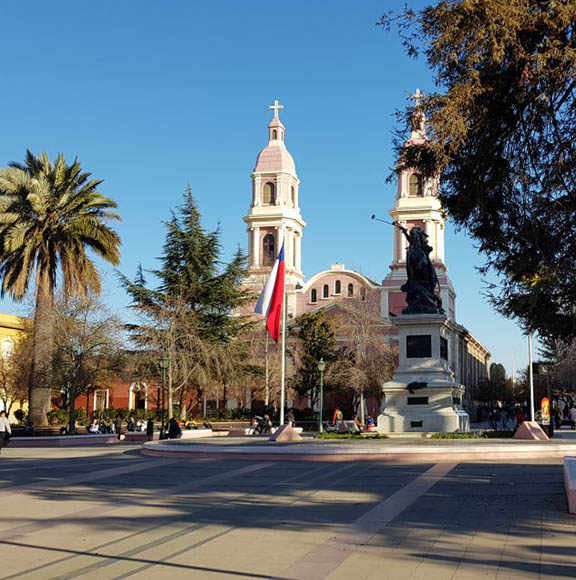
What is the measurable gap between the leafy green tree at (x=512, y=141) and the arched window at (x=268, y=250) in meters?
67.5

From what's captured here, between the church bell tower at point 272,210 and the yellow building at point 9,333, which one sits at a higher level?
the church bell tower at point 272,210

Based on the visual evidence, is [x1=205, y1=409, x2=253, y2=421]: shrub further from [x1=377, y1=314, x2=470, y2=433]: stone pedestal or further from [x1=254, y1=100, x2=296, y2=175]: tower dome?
[x1=254, y1=100, x2=296, y2=175]: tower dome

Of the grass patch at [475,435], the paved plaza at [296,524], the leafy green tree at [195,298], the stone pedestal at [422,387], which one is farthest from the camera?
the leafy green tree at [195,298]

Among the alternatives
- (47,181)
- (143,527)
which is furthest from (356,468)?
(47,181)

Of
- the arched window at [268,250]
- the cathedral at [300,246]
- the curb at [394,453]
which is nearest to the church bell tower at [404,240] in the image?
the cathedral at [300,246]

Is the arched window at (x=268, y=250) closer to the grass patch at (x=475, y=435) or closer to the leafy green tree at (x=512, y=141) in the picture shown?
the grass patch at (x=475, y=435)

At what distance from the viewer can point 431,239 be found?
7875 cm

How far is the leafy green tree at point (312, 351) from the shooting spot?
58.6m

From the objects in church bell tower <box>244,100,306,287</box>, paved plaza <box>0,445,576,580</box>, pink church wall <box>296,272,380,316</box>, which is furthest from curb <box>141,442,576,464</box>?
church bell tower <box>244,100,306,287</box>

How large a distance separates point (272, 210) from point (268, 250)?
13.7 ft

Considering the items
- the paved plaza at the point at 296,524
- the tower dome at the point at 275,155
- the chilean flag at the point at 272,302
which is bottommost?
the paved plaza at the point at 296,524

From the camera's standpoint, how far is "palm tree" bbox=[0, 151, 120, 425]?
34875 mm

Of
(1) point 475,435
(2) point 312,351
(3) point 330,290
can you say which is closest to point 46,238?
(1) point 475,435

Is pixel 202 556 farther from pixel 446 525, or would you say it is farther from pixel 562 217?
pixel 562 217
